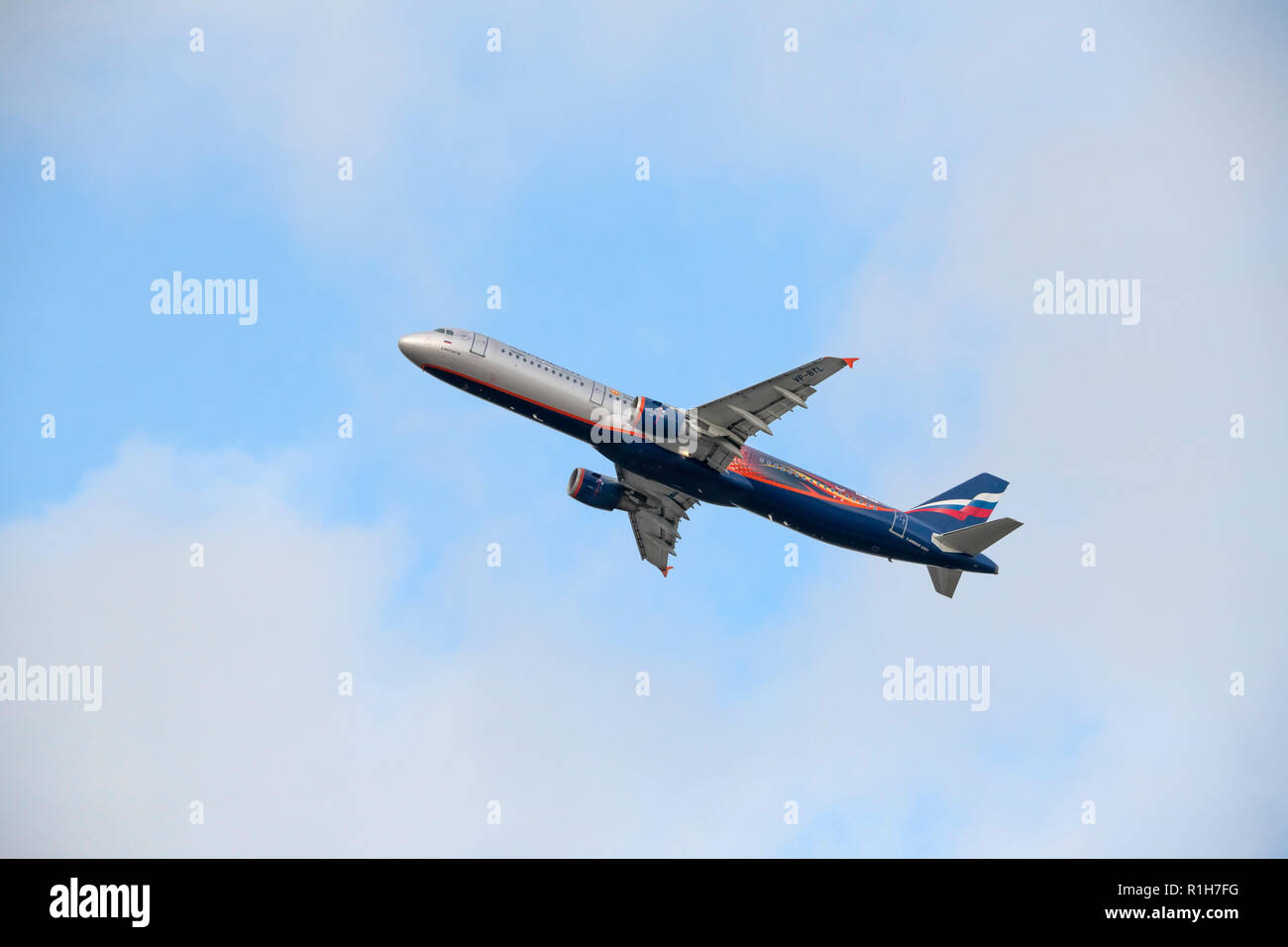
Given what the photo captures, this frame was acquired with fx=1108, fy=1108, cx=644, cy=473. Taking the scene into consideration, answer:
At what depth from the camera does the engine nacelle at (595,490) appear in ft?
228

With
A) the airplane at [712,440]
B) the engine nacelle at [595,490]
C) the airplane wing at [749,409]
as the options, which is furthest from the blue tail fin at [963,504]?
the engine nacelle at [595,490]

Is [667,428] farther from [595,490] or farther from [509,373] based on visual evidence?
[595,490]

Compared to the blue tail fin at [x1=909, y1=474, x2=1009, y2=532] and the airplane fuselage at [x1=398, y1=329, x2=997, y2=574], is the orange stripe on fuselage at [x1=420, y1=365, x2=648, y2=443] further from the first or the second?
the blue tail fin at [x1=909, y1=474, x2=1009, y2=532]

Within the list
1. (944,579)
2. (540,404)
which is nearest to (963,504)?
(944,579)

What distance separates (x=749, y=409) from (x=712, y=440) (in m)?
2.64

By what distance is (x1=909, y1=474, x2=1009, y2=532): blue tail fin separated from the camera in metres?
67.8

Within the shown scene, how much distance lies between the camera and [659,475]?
202 ft

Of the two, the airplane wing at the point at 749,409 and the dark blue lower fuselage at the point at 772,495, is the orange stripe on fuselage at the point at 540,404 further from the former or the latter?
the airplane wing at the point at 749,409

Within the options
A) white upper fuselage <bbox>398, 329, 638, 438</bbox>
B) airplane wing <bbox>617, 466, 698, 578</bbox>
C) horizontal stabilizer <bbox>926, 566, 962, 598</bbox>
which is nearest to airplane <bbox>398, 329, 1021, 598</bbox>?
white upper fuselage <bbox>398, 329, 638, 438</bbox>

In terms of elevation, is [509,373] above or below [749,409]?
above

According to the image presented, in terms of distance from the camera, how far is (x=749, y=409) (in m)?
58.8

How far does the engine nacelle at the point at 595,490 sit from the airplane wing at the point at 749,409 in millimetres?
11281

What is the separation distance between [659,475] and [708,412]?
191 inches
